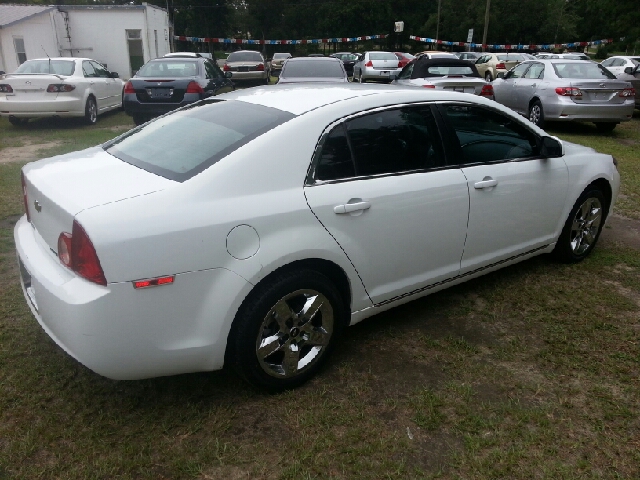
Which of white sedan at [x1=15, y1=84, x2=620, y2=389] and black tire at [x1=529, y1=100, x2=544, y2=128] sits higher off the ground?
white sedan at [x1=15, y1=84, x2=620, y2=389]

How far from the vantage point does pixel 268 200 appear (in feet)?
8.71

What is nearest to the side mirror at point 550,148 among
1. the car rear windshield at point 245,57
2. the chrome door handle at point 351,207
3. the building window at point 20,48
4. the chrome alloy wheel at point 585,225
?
the chrome alloy wheel at point 585,225

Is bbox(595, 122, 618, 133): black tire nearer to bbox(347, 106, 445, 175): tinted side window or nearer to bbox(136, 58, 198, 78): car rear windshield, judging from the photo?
bbox(136, 58, 198, 78): car rear windshield

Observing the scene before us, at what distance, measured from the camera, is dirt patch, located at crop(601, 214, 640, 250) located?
5.29 meters

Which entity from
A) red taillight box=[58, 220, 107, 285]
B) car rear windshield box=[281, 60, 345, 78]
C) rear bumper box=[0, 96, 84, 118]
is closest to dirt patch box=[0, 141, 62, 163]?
rear bumper box=[0, 96, 84, 118]

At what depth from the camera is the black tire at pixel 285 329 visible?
2.64 m

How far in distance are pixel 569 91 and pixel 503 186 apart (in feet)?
27.5

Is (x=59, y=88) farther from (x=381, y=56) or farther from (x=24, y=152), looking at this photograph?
(x=381, y=56)

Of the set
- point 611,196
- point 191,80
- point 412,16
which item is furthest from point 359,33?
point 611,196

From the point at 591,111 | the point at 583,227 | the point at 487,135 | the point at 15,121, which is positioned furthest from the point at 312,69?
the point at 487,135

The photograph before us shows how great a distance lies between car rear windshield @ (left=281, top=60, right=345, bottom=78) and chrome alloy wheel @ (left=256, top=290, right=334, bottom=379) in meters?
9.61

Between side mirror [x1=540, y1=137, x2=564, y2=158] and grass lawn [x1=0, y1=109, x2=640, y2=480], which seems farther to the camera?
side mirror [x1=540, y1=137, x2=564, y2=158]

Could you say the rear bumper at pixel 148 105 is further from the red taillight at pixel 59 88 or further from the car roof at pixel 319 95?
the car roof at pixel 319 95

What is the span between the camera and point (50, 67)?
37.8 feet
